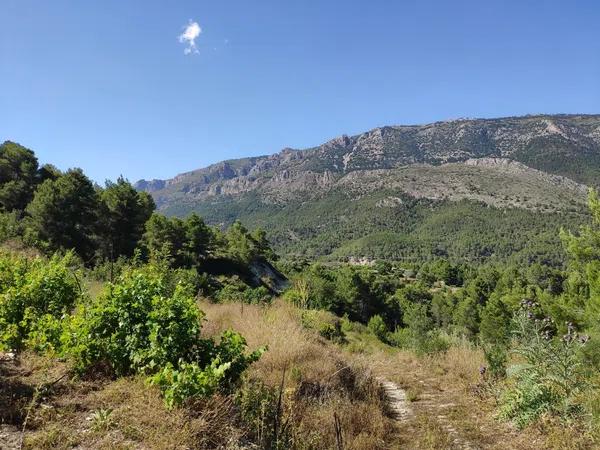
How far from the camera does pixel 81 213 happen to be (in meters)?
33.4

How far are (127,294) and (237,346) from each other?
150 cm

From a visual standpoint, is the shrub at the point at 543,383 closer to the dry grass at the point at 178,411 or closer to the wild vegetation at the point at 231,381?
the wild vegetation at the point at 231,381

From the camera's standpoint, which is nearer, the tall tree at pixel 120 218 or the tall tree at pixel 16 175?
the tall tree at pixel 16 175

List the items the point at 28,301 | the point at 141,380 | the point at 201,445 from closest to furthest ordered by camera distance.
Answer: the point at 201,445
the point at 141,380
the point at 28,301

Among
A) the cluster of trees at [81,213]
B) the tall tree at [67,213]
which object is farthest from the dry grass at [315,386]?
the tall tree at [67,213]

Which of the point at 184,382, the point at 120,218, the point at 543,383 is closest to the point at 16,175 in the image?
the point at 120,218

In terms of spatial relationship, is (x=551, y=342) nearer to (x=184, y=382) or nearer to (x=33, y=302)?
(x=184, y=382)

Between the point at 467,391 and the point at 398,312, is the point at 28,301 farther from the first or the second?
the point at 398,312

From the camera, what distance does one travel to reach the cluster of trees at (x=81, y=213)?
30.4m

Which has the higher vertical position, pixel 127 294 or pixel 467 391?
pixel 127 294

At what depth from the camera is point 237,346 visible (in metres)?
4.78

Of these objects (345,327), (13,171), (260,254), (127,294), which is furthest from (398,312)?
(127,294)

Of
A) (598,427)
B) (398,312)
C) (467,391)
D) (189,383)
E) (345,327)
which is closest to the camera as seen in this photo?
(189,383)

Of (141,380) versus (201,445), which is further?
(141,380)
